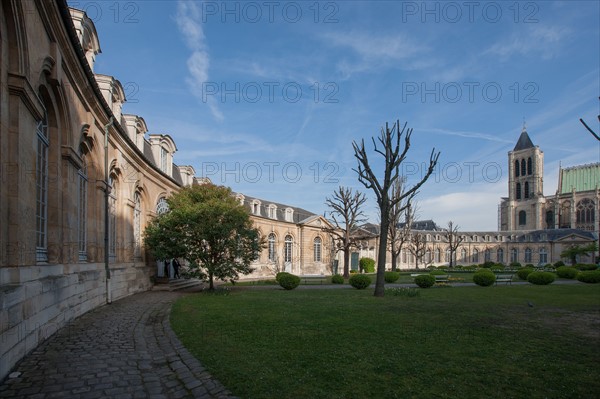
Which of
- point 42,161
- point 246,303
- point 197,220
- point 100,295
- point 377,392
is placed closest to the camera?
point 377,392

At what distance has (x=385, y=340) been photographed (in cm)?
755

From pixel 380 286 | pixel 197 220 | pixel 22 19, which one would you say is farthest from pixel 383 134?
pixel 22 19

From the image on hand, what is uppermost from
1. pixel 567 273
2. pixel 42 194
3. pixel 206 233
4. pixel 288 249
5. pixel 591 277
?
pixel 42 194

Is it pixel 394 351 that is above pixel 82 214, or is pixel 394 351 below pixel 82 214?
below

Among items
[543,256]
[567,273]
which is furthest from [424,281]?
[543,256]

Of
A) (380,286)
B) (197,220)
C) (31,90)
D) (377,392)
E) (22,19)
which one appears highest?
(22,19)

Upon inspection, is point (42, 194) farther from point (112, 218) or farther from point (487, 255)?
point (487, 255)

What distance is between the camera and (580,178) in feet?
283

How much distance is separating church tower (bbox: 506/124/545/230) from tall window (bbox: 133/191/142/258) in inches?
3342

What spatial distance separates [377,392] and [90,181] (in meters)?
11.2

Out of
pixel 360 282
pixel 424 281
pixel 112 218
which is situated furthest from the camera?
pixel 424 281

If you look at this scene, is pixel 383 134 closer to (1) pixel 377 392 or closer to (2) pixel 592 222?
(1) pixel 377 392

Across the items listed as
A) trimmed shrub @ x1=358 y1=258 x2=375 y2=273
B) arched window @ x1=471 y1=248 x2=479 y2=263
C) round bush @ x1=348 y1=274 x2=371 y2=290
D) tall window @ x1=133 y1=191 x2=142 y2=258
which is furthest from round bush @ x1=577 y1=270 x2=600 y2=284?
arched window @ x1=471 y1=248 x2=479 y2=263

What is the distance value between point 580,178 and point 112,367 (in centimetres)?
10301
